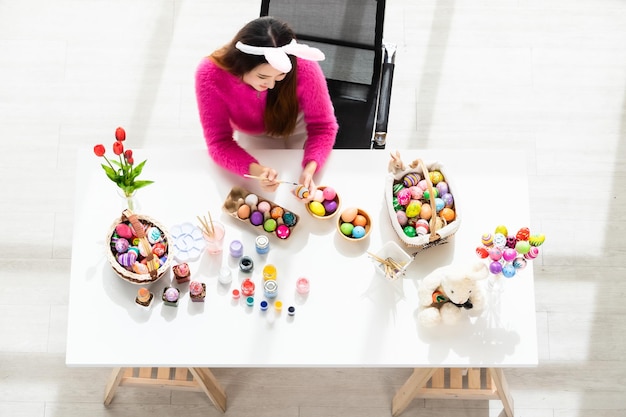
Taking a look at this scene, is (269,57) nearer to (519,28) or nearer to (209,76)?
(209,76)

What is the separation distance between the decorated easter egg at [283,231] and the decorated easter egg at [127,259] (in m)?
0.44

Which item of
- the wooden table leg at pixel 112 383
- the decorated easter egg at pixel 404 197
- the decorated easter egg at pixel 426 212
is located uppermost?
the decorated easter egg at pixel 404 197

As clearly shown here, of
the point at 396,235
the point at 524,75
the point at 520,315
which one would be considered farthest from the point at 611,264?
the point at 396,235

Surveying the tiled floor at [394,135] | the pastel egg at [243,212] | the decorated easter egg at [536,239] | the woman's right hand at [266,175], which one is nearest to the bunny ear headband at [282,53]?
the woman's right hand at [266,175]

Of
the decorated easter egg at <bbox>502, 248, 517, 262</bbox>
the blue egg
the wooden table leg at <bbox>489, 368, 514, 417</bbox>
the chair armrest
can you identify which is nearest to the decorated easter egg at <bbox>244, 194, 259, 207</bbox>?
the blue egg

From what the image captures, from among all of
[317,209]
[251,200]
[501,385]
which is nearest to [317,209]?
[317,209]

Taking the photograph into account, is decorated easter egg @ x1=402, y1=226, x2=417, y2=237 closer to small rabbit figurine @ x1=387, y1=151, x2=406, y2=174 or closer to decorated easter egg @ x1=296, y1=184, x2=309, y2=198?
small rabbit figurine @ x1=387, y1=151, x2=406, y2=174

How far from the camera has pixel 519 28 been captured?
305 cm

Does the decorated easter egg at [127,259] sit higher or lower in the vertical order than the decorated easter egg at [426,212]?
lower

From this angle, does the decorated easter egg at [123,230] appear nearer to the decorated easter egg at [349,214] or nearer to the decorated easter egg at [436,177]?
the decorated easter egg at [349,214]

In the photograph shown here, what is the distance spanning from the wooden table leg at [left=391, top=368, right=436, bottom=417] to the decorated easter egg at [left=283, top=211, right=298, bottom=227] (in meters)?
0.74

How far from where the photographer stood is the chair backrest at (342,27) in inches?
85.7

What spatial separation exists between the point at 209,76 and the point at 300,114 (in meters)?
0.37

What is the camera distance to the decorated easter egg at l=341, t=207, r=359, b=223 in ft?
6.34
